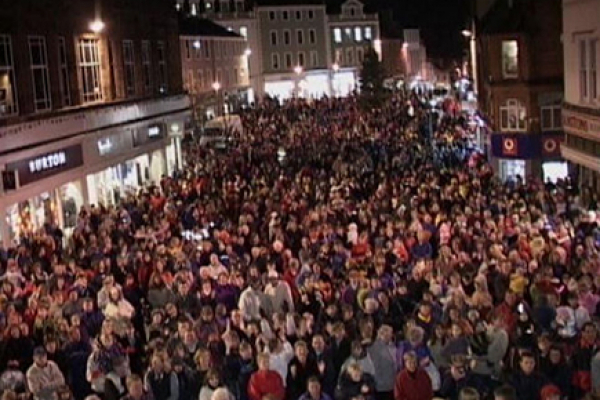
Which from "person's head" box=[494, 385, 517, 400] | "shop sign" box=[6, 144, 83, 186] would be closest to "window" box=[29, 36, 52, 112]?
"shop sign" box=[6, 144, 83, 186]

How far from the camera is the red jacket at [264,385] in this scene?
485 inches

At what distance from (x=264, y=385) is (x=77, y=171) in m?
26.4

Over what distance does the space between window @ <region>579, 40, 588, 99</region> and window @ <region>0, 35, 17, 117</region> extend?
16.5 meters

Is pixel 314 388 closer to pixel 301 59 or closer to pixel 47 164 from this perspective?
pixel 47 164

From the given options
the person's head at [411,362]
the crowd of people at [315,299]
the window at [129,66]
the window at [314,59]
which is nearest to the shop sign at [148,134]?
the window at [129,66]

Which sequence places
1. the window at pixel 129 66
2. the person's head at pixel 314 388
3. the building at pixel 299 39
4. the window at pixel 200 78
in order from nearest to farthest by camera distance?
the person's head at pixel 314 388
the window at pixel 129 66
the window at pixel 200 78
the building at pixel 299 39

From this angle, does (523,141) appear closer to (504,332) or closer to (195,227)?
(195,227)

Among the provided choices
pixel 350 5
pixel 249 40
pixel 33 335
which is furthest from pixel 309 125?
pixel 350 5

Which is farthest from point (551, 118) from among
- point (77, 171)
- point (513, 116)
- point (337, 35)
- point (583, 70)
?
point (337, 35)

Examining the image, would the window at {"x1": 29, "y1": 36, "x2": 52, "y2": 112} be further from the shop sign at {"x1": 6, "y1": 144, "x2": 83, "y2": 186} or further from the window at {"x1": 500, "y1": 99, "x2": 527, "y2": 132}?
the window at {"x1": 500, "y1": 99, "x2": 527, "y2": 132}

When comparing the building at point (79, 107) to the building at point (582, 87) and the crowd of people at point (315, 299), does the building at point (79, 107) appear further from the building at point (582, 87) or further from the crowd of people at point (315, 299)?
the building at point (582, 87)

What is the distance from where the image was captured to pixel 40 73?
35.8 meters

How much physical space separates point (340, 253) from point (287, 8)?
9875cm

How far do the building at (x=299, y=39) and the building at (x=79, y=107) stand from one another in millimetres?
55668
